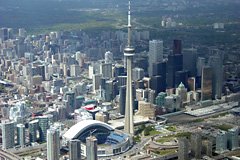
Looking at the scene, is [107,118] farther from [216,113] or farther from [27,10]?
[27,10]

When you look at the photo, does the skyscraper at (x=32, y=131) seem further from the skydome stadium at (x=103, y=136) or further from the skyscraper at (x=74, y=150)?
the skyscraper at (x=74, y=150)

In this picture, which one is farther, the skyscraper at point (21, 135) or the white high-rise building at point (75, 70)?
the white high-rise building at point (75, 70)

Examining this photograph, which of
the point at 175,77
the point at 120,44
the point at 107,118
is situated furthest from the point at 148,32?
the point at 107,118

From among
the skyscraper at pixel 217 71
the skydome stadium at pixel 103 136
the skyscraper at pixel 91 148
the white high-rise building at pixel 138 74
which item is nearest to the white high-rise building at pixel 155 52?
the white high-rise building at pixel 138 74

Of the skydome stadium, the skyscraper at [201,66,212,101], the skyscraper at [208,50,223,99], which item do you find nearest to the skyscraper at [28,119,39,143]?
the skydome stadium

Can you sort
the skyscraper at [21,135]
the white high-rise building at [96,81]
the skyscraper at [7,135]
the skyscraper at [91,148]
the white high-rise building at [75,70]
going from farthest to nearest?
the white high-rise building at [75,70], the white high-rise building at [96,81], the skyscraper at [21,135], the skyscraper at [7,135], the skyscraper at [91,148]

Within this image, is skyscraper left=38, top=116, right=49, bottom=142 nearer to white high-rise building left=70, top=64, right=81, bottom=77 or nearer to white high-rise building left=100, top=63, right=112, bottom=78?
white high-rise building left=100, top=63, right=112, bottom=78

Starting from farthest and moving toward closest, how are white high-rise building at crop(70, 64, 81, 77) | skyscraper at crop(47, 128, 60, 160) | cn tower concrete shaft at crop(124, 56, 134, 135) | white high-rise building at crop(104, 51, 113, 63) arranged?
white high-rise building at crop(104, 51, 113, 63) → white high-rise building at crop(70, 64, 81, 77) → cn tower concrete shaft at crop(124, 56, 134, 135) → skyscraper at crop(47, 128, 60, 160)
